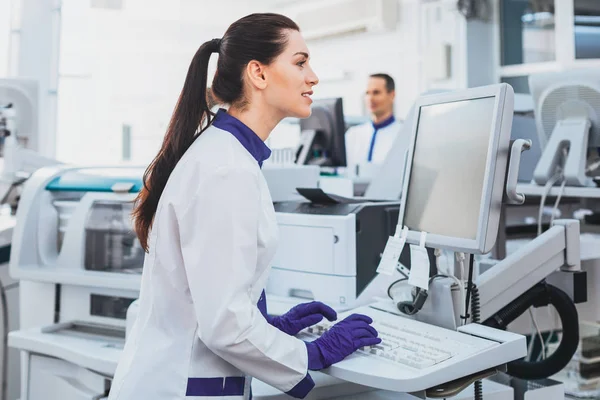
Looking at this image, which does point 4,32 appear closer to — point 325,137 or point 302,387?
point 325,137

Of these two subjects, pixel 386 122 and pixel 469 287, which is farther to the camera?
pixel 386 122

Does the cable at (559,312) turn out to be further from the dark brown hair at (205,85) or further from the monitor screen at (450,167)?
the dark brown hair at (205,85)

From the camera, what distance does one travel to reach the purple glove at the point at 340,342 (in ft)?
3.70

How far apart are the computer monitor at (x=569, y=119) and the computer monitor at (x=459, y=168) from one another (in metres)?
1.04

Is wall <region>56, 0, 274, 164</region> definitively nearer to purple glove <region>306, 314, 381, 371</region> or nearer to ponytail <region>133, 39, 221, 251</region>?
ponytail <region>133, 39, 221, 251</region>

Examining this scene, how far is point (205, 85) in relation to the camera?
1244 mm

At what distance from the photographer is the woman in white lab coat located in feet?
3.41

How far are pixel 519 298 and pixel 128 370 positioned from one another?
0.86 m

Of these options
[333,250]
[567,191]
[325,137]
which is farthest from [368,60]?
[333,250]

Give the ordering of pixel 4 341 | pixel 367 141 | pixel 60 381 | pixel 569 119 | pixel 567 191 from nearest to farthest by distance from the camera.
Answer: pixel 60 381
pixel 567 191
pixel 569 119
pixel 4 341
pixel 367 141

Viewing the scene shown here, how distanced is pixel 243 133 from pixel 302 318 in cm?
40

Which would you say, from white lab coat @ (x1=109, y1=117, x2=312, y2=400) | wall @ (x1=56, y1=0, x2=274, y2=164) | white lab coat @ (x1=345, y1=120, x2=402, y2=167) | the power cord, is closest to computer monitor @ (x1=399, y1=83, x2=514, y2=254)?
white lab coat @ (x1=109, y1=117, x2=312, y2=400)

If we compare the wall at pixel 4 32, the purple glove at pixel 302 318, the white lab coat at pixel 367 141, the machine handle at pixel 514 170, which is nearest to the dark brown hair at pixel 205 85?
the purple glove at pixel 302 318

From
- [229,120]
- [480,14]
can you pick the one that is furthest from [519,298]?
[480,14]
